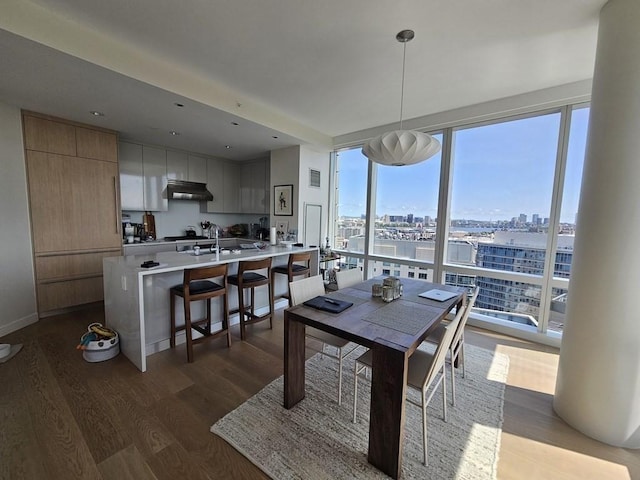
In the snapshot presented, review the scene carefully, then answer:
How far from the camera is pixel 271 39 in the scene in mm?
2131

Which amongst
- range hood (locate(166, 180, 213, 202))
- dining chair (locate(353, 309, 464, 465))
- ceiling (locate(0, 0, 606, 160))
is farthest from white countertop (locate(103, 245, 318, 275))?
range hood (locate(166, 180, 213, 202))

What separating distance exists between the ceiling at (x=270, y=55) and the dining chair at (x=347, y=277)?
2017 mm

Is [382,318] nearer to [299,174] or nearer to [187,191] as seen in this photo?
[299,174]

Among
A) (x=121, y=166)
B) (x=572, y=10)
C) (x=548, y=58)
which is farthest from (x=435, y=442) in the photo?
(x=121, y=166)

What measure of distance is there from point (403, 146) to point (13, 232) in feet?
14.2

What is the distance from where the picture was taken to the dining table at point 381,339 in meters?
1.39

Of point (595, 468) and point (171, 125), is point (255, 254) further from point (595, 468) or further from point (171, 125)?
point (595, 468)

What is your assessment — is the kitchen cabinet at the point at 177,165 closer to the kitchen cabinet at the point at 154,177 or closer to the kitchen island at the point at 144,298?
the kitchen cabinet at the point at 154,177

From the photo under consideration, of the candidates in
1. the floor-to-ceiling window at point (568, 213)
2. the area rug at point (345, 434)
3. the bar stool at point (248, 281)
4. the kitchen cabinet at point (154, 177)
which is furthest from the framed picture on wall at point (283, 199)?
the floor-to-ceiling window at point (568, 213)

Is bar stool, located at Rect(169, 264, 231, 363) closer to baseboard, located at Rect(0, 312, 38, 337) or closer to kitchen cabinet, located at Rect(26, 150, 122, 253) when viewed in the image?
baseboard, located at Rect(0, 312, 38, 337)

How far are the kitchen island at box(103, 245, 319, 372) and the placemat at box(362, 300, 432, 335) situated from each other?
5.60ft

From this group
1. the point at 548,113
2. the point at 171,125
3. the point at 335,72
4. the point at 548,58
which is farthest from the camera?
the point at 171,125

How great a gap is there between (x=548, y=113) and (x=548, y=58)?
2.94 ft

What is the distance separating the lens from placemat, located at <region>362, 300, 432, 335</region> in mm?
1644
